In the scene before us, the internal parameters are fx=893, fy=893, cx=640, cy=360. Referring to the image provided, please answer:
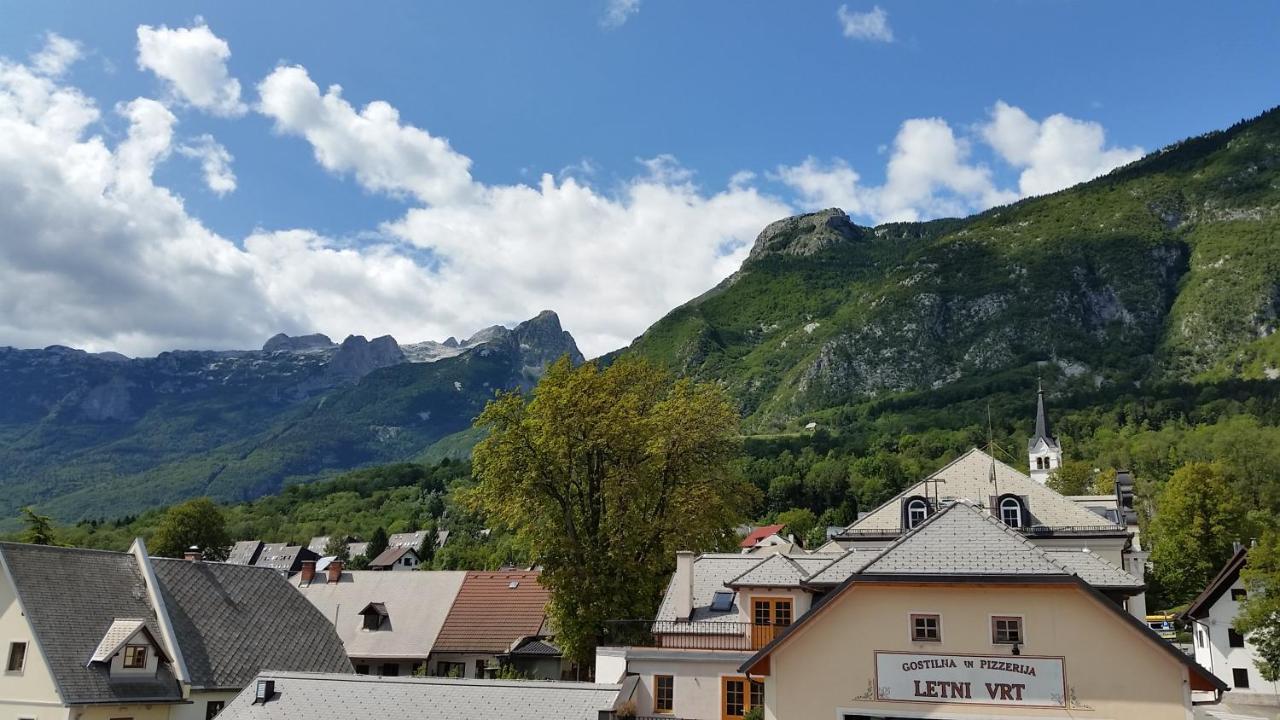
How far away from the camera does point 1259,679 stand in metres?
43.6

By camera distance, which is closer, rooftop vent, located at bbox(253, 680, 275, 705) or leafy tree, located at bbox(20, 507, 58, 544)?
rooftop vent, located at bbox(253, 680, 275, 705)

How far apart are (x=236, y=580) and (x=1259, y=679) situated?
156 feet

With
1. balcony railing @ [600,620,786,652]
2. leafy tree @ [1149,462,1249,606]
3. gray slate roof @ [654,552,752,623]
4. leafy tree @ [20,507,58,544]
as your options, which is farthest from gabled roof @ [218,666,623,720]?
leafy tree @ [20,507,58,544]

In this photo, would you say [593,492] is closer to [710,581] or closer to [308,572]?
[710,581]

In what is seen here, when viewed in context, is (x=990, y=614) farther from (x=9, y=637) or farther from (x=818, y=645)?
(x=9, y=637)

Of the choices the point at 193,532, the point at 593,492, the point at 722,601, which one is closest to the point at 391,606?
the point at 593,492

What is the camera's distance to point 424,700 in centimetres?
2277

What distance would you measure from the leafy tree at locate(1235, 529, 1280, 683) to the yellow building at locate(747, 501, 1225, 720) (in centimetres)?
2369

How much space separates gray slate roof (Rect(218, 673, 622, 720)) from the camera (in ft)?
71.7

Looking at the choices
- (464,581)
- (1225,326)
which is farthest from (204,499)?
(1225,326)

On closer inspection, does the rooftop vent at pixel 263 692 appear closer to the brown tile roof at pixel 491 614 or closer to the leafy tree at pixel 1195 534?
the brown tile roof at pixel 491 614

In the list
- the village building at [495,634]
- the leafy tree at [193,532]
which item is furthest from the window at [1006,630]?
the leafy tree at [193,532]

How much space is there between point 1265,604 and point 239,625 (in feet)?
135

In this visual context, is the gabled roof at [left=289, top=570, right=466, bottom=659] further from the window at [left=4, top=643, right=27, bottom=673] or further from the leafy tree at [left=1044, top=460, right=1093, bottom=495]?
the leafy tree at [left=1044, top=460, right=1093, bottom=495]
